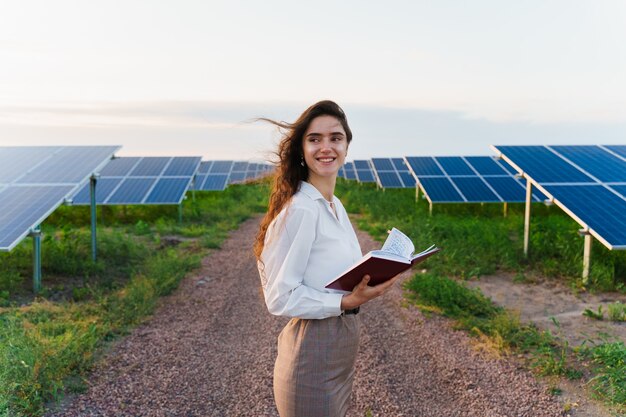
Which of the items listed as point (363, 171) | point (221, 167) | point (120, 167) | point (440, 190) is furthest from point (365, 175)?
point (440, 190)

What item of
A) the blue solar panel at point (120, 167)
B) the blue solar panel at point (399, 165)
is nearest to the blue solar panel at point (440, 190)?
the blue solar panel at point (120, 167)

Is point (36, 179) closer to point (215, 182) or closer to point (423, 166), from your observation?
point (423, 166)

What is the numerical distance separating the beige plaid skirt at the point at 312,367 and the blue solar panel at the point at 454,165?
563 inches

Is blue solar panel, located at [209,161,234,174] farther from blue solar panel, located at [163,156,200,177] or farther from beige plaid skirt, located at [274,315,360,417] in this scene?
beige plaid skirt, located at [274,315,360,417]

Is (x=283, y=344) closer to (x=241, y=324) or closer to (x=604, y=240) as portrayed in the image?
(x=241, y=324)

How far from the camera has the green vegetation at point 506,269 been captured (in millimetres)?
4957

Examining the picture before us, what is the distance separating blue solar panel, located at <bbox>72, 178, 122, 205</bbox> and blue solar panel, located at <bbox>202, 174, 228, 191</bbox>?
311 inches

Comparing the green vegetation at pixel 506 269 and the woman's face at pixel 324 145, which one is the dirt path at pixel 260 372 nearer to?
the green vegetation at pixel 506 269

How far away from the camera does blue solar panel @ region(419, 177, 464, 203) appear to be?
14.0 m

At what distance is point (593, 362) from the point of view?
5.04 m

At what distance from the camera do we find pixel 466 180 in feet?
50.6

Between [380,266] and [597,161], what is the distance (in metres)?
9.59

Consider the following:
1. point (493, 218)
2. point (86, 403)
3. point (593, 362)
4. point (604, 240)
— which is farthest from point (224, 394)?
point (493, 218)

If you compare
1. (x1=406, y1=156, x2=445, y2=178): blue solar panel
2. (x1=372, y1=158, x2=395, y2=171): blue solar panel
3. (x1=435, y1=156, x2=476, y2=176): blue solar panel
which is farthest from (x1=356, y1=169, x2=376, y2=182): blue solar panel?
(x1=435, y1=156, x2=476, y2=176): blue solar panel
